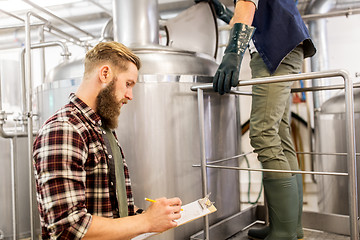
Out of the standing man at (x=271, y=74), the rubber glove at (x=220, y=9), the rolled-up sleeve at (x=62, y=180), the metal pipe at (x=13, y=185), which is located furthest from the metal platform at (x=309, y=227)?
the metal pipe at (x=13, y=185)

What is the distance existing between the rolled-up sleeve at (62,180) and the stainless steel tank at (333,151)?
1.80 metres

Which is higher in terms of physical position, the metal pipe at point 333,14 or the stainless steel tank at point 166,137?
the metal pipe at point 333,14

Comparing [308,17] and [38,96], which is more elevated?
[308,17]

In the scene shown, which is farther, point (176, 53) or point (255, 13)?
point (176, 53)

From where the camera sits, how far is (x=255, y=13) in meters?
1.18

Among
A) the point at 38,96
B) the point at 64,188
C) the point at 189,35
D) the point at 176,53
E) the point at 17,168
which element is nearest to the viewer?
the point at 64,188

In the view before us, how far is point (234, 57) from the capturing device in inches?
41.3

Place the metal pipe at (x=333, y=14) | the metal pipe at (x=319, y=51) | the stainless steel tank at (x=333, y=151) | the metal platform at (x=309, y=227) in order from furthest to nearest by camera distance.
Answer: the metal pipe at (x=319, y=51) → the metal pipe at (x=333, y=14) → the stainless steel tank at (x=333, y=151) → the metal platform at (x=309, y=227)

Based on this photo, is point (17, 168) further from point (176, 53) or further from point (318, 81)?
point (318, 81)

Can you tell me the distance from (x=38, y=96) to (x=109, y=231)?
1092 millimetres

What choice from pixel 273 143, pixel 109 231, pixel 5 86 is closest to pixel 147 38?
pixel 273 143

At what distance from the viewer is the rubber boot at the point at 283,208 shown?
43.1 inches

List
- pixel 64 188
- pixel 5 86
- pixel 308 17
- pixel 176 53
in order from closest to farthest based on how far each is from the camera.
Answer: pixel 64 188 < pixel 176 53 < pixel 308 17 < pixel 5 86

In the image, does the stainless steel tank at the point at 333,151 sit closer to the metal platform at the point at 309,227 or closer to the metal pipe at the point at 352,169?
the metal platform at the point at 309,227
